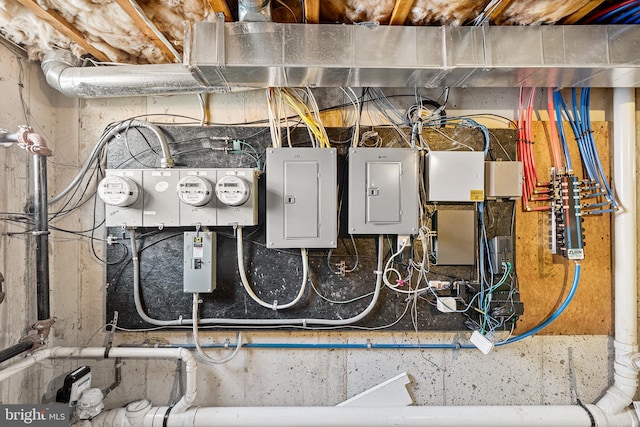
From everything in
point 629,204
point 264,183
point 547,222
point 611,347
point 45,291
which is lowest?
point 611,347

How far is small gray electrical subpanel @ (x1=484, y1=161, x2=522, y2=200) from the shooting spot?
137cm

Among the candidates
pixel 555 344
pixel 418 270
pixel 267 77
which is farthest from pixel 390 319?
pixel 267 77

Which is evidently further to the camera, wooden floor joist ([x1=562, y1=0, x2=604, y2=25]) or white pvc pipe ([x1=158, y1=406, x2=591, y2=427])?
white pvc pipe ([x1=158, y1=406, x2=591, y2=427])

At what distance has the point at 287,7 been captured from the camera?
1.18m

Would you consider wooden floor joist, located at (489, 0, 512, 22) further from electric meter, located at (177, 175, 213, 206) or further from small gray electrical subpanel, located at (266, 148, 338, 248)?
electric meter, located at (177, 175, 213, 206)

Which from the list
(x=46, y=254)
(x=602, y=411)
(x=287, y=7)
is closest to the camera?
(x=287, y=7)

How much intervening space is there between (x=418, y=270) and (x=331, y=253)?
1.62ft

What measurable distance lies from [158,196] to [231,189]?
40cm

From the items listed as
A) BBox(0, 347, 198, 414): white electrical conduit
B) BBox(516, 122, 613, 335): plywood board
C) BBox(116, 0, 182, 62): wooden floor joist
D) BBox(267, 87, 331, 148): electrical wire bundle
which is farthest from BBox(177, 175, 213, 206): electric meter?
BBox(516, 122, 613, 335): plywood board

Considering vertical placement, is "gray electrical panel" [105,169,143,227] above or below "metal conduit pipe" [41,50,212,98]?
below

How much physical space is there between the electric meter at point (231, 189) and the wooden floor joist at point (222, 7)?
0.72 meters

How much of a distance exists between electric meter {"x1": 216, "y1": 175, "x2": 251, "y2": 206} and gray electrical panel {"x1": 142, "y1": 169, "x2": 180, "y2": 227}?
25 cm

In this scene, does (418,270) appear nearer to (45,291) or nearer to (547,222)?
(547,222)

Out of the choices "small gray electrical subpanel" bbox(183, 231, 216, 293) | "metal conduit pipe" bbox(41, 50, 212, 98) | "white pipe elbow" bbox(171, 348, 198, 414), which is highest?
"metal conduit pipe" bbox(41, 50, 212, 98)
